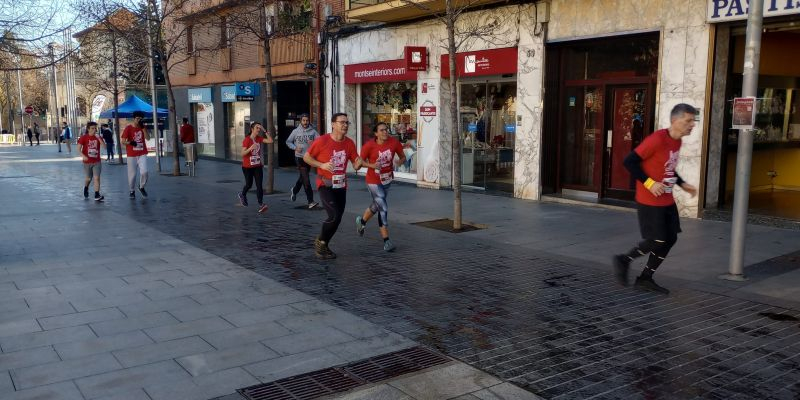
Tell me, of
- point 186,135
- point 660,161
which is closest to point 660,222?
point 660,161

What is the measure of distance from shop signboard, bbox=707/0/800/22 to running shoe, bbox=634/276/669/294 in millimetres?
5127

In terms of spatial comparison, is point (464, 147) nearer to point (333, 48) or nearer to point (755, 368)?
point (333, 48)

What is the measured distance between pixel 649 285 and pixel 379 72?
11721mm

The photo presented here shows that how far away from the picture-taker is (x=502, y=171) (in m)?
14.6

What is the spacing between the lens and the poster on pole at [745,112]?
21.6 ft

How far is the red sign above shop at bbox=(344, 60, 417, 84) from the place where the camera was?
53.2ft

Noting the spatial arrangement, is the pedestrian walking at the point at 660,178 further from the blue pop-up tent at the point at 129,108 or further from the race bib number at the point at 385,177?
the blue pop-up tent at the point at 129,108

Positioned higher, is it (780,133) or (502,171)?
(780,133)

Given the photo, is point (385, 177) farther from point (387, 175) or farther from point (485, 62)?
point (485, 62)

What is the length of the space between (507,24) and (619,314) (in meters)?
9.10

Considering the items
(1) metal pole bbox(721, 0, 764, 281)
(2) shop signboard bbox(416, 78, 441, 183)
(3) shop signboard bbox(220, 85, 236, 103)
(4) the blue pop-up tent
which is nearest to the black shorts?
(1) metal pole bbox(721, 0, 764, 281)

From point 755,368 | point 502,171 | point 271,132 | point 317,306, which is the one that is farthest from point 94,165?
point 755,368

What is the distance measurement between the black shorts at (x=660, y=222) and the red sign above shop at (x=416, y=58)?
9.81 metres

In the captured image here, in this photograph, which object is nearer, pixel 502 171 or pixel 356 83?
pixel 502 171
